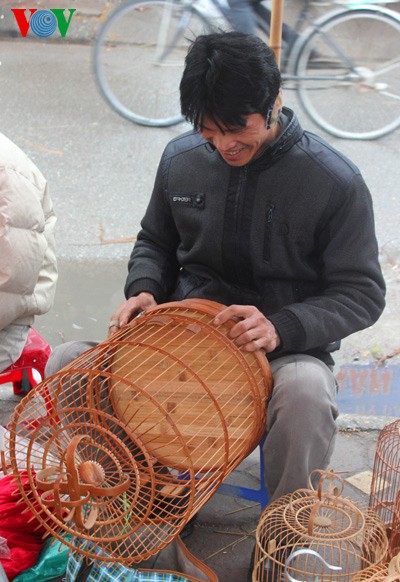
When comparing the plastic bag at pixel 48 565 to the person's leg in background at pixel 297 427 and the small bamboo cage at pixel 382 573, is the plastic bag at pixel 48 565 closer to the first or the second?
the person's leg in background at pixel 297 427

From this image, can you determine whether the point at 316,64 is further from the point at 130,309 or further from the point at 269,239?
the point at 130,309

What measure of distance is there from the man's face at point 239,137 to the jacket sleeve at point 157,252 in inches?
11.7

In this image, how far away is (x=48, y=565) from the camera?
6.65 feet

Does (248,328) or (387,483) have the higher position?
(248,328)

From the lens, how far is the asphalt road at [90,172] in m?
3.36

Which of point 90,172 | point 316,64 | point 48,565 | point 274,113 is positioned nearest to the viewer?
point 274,113

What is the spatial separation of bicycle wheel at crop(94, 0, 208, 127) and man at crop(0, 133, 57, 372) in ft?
8.00

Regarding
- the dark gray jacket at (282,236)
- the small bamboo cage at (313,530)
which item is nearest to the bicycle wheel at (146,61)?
the dark gray jacket at (282,236)

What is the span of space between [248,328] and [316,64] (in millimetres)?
3242

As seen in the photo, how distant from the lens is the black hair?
1787mm

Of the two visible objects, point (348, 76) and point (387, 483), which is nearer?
point (387, 483)

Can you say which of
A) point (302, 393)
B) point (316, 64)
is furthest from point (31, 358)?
point (316, 64)

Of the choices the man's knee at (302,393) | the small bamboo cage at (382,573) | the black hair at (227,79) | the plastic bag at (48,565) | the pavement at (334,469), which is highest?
the black hair at (227,79)

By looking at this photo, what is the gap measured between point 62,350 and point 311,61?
3164mm
